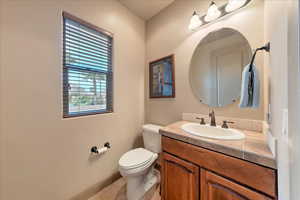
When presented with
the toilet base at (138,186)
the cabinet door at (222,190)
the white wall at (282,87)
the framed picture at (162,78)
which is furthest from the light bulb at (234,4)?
the toilet base at (138,186)

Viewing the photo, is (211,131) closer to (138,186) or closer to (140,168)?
(140,168)

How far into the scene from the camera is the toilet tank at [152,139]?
1722 millimetres

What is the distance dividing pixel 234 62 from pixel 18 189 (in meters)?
2.25

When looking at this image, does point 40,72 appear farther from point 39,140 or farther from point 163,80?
point 163,80

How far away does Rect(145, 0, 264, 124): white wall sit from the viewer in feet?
3.82

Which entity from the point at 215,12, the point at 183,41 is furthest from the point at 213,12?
the point at 183,41

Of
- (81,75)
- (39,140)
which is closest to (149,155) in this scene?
(39,140)

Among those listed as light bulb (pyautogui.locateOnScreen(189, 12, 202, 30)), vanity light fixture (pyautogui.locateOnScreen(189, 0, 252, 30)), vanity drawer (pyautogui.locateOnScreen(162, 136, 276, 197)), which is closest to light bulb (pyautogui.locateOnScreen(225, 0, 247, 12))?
vanity light fixture (pyautogui.locateOnScreen(189, 0, 252, 30))

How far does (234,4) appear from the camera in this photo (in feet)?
3.97

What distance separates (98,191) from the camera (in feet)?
5.26

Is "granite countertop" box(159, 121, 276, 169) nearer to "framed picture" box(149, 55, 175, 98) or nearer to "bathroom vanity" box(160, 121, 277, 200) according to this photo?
"bathroom vanity" box(160, 121, 277, 200)

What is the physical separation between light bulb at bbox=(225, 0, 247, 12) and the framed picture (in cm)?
80

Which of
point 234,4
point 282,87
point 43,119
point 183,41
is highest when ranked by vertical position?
point 234,4

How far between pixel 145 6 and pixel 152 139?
199 centimetres
